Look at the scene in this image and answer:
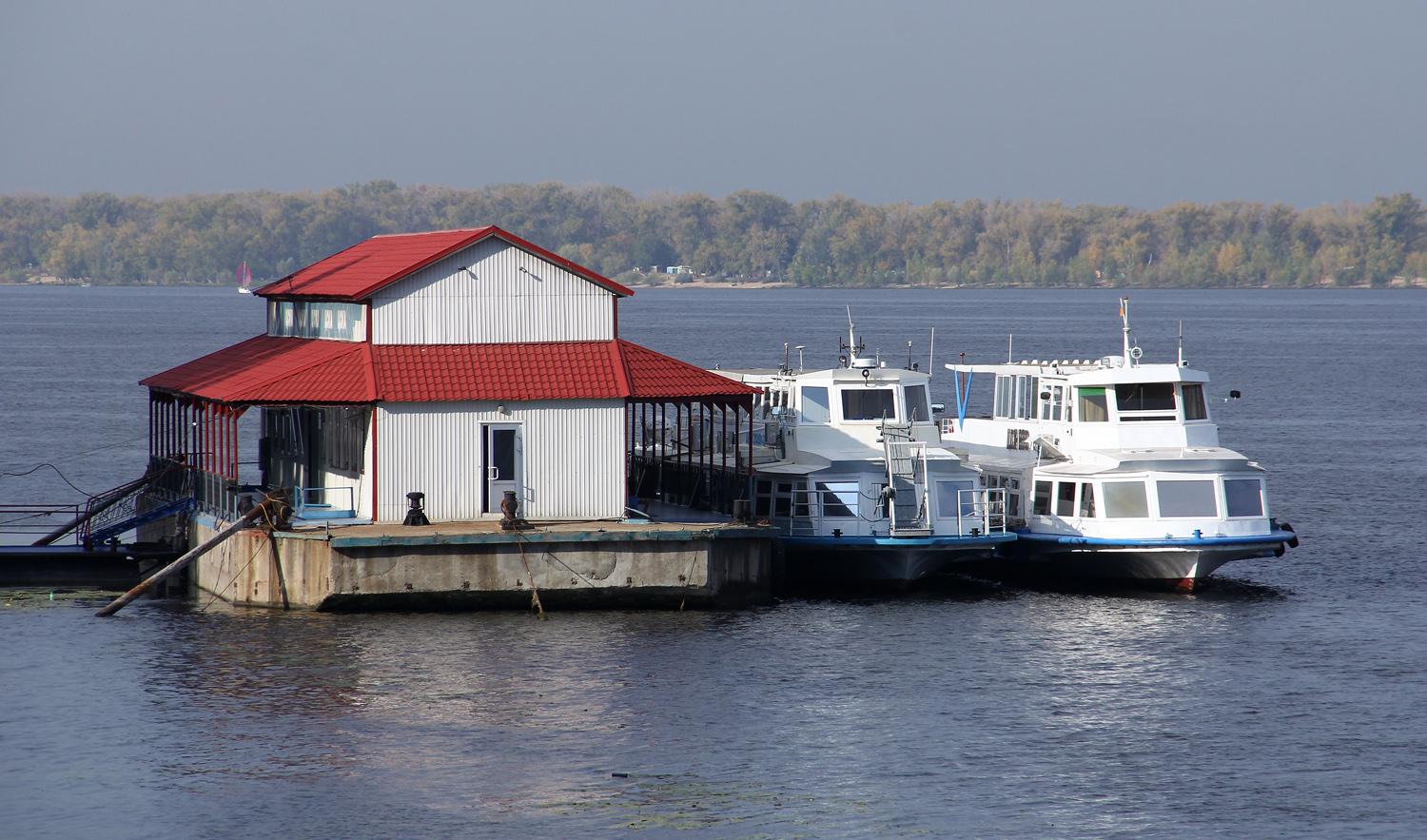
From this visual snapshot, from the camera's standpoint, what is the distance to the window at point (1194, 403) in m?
40.0

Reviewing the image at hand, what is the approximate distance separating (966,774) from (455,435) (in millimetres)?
13639

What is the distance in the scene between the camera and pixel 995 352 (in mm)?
122625

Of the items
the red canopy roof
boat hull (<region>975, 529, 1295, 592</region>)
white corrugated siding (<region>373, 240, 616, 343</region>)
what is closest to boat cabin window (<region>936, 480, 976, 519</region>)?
boat hull (<region>975, 529, 1295, 592</region>)

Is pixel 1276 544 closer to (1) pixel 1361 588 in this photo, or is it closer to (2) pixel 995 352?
(1) pixel 1361 588

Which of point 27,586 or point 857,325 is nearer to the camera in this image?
point 27,586

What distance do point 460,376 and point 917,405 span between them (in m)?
11.9

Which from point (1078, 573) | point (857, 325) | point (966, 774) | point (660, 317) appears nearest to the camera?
point (966, 774)

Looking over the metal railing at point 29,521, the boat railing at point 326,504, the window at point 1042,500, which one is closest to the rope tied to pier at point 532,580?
the boat railing at point 326,504

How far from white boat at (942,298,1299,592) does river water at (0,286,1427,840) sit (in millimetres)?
1125

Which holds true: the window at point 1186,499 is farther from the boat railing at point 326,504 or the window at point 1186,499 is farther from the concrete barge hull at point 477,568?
the boat railing at point 326,504

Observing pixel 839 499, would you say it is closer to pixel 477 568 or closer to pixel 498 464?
pixel 498 464

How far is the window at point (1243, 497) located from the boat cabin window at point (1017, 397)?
6.71 metres

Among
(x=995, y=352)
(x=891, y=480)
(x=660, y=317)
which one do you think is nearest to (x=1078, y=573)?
(x=891, y=480)

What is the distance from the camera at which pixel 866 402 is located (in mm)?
40094
